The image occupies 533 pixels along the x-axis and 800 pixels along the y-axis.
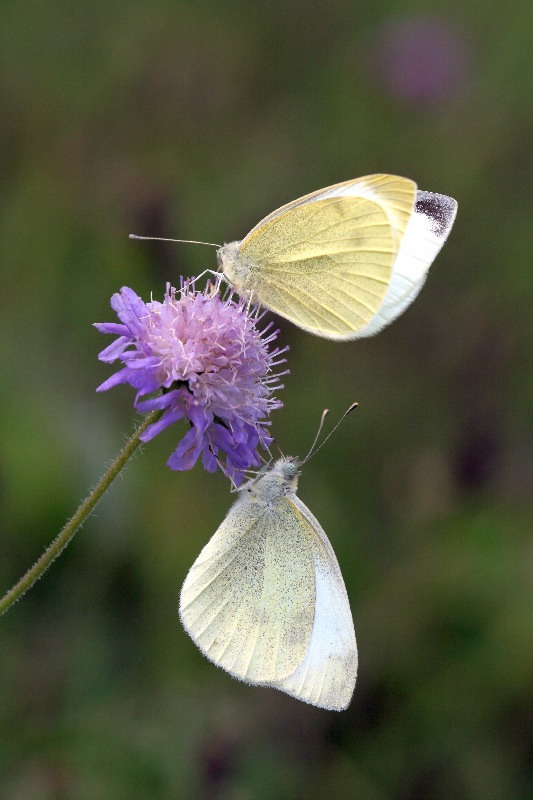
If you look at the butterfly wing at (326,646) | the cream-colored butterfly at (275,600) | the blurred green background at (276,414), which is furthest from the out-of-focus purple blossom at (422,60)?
the butterfly wing at (326,646)

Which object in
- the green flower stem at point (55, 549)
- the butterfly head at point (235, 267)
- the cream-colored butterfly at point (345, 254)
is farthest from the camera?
the butterfly head at point (235, 267)

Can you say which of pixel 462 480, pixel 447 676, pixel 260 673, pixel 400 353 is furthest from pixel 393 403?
pixel 260 673

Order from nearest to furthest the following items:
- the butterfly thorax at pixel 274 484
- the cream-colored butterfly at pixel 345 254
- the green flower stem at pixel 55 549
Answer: the green flower stem at pixel 55 549
the cream-colored butterfly at pixel 345 254
the butterfly thorax at pixel 274 484

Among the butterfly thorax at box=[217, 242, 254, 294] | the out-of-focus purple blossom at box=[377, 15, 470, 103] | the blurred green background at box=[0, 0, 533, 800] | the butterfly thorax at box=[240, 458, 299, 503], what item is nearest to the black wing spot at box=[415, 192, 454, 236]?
the butterfly thorax at box=[217, 242, 254, 294]

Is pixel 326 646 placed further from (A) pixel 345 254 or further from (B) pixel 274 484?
A: (A) pixel 345 254

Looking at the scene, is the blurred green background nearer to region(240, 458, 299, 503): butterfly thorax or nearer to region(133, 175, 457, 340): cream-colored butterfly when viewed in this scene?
region(240, 458, 299, 503): butterfly thorax

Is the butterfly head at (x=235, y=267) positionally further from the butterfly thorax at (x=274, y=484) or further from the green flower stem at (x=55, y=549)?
the green flower stem at (x=55, y=549)

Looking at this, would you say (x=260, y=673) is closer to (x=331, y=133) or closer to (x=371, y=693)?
(x=371, y=693)
